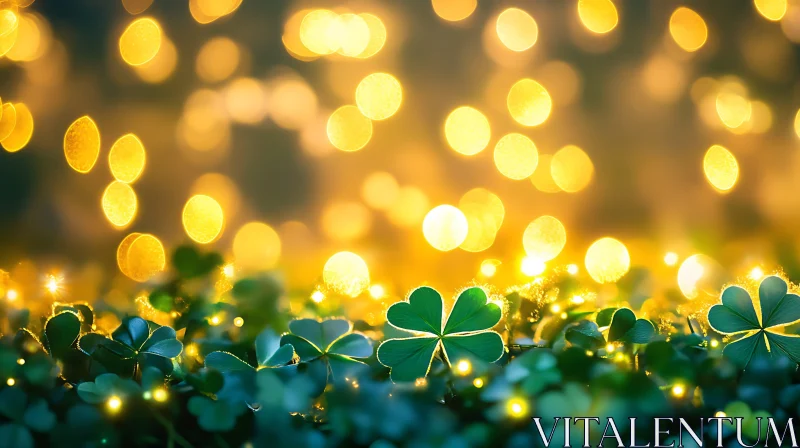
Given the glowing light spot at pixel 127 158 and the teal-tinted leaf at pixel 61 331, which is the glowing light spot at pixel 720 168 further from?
the teal-tinted leaf at pixel 61 331

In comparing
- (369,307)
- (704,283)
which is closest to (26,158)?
(369,307)

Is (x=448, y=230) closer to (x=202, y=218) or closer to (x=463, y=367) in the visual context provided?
(x=202, y=218)

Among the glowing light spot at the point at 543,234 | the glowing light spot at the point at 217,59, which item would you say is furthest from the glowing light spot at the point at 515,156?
the glowing light spot at the point at 217,59

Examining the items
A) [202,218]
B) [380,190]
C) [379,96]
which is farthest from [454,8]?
[202,218]

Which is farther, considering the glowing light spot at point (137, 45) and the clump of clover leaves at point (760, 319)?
the glowing light spot at point (137, 45)

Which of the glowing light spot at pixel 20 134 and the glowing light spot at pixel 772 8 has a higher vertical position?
the glowing light spot at pixel 772 8

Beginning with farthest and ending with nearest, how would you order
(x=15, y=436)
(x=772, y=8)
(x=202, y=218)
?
(x=202, y=218), (x=772, y=8), (x=15, y=436)

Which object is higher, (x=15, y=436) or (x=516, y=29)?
(x=516, y=29)
